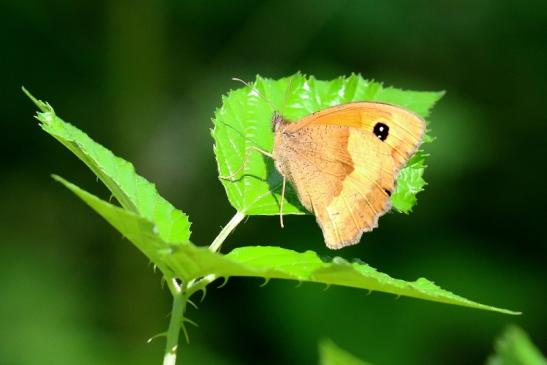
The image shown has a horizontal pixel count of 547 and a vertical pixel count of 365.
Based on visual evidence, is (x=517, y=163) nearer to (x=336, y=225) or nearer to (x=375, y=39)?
(x=375, y=39)

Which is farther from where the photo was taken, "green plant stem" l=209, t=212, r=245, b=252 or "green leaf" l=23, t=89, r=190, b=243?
"green plant stem" l=209, t=212, r=245, b=252

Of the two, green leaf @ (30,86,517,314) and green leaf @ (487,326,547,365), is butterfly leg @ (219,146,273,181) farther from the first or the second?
green leaf @ (487,326,547,365)

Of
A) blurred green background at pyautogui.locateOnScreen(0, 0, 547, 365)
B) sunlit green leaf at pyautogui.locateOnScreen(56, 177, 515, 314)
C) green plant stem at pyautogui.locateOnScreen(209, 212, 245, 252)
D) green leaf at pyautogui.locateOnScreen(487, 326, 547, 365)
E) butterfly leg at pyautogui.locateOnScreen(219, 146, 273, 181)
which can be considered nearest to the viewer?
green leaf at pyautogui.locateOnScreen(487, 326, 547, 365)

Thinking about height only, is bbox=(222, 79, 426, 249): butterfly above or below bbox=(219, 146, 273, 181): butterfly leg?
above

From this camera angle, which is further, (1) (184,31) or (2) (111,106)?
(1) (184,31)

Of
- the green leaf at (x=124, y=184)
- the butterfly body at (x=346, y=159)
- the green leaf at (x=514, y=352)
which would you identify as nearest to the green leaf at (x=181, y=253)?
the green leaf at (x=124, y=184)

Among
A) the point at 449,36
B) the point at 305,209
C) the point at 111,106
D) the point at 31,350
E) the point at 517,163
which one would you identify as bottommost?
the point at 31,350

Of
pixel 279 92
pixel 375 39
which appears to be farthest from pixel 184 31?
pixel 279 92

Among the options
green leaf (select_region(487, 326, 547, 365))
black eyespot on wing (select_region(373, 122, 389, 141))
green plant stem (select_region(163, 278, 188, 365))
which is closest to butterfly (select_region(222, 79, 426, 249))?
black eyespot on wing (select_region(373, 122, 389, 141))
